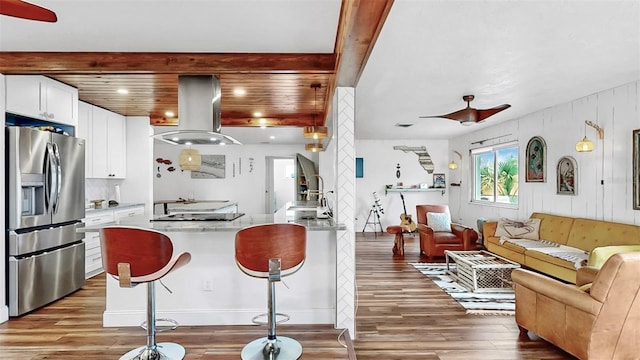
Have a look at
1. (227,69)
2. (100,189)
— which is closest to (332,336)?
(227,69)

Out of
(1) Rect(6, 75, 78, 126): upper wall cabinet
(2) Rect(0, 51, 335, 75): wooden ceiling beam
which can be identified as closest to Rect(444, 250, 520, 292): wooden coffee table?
(2) Rect(0, 51, 335, 75): wooden ceiling beam

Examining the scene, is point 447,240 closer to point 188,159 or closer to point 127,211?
point 188,159

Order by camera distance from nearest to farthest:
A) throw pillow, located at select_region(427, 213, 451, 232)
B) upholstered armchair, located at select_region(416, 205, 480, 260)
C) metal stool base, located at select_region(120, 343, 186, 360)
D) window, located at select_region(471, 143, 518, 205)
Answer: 1. metal stool base, located at select_region(120, 343, 186, 360)
2. upholstered armchair, located at select_region(416, 205, 480, 260)
3. throw pillow, located at select_region(427, 213, 451, 232)
4. window, located at select_region(471, 143, 518, 205)

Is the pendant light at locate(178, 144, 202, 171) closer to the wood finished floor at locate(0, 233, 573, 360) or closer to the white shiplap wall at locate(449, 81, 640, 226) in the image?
the wood finished floor at locate(0, 233, 573, 360)

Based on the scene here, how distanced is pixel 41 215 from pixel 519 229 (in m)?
5.95

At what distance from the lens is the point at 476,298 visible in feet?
12.2

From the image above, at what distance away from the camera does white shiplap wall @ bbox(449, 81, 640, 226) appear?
12.7 feet

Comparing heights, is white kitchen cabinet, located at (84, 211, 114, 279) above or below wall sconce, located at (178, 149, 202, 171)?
below

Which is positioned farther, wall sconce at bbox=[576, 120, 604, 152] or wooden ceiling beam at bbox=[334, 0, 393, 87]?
wall sconce at bbox=[576, 120, 604, 152]

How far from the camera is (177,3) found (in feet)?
7.47

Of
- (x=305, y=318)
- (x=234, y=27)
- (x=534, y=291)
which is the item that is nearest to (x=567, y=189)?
(x=534, y=291)

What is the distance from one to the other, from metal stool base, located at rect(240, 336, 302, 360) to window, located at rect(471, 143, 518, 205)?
5167mm

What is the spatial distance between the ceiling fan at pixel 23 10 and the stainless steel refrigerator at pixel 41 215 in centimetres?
199

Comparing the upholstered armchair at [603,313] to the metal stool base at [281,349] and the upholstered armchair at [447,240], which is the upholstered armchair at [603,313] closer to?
the metal stool base at [281,349]
